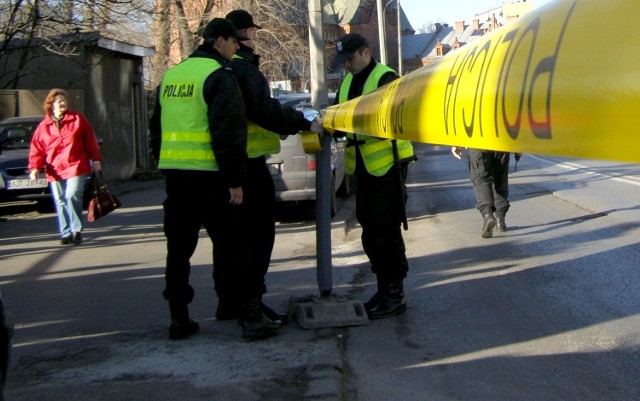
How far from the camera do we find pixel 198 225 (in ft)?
19.2

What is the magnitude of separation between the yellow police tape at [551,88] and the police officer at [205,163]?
8.11 ft

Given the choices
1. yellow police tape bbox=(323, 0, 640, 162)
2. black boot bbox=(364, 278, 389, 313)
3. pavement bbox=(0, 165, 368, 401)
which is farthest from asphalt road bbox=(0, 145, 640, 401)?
yellow police tape bbox=(323, 0, 640, 162)

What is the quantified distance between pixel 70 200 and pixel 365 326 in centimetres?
564

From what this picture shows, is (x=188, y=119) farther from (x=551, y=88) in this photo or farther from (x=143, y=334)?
(x=551, y=88)

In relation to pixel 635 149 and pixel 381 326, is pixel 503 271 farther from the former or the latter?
pixel 635 149

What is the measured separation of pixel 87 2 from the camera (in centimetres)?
1563

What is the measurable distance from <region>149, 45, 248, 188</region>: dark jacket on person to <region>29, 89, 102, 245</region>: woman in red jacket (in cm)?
551

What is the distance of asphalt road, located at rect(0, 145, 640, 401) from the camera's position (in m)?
4.98

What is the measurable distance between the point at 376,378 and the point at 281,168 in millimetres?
7345

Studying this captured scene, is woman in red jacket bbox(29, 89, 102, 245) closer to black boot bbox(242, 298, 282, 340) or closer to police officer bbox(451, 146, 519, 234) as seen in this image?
police officer bbox(451, 146, 519, 234)

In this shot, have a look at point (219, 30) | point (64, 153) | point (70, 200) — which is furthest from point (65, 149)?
point (219, 30)

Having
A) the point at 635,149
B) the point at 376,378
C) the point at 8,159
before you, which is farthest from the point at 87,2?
the point at 635,149

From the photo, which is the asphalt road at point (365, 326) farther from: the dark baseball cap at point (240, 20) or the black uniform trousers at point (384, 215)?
the dark baseball cap at point (240, 20)

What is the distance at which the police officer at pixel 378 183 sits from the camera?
20.4 ft
